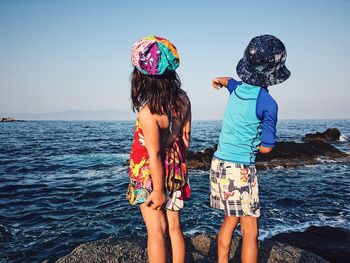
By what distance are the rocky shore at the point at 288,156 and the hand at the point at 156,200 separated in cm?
1180

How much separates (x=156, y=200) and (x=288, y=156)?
51.8 feet

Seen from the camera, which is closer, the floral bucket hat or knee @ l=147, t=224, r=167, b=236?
the floral bucket hat

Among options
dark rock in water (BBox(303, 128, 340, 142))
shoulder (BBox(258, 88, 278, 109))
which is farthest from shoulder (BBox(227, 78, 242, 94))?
dark rock in water (BBox(303, 128, 340, 142))

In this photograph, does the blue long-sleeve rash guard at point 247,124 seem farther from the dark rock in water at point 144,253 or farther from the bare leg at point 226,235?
the dark rock in water at point 144,253

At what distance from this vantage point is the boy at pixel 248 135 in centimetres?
247

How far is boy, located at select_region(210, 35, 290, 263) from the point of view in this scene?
2.47m

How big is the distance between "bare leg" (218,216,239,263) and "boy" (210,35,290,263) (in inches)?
0.4

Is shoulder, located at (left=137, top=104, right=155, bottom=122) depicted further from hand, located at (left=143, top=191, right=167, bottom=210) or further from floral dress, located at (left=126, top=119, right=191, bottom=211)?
hand, located at (left=143, top=191, right=167, bottom=210)

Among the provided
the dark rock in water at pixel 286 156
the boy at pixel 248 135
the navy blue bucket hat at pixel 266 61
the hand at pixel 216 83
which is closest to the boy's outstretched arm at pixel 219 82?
the hand at pixel 216 83

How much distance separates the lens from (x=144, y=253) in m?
3.72

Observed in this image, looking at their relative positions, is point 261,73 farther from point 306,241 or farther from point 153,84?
point 306,241

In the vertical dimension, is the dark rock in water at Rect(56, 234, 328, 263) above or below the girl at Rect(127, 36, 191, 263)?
below

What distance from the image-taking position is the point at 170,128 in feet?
7.88

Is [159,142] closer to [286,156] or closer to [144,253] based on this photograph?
[144,253]
